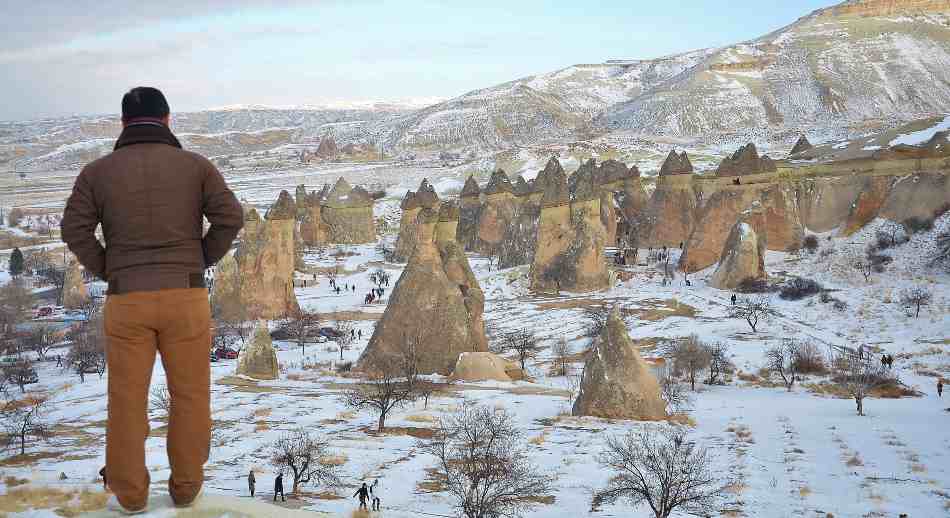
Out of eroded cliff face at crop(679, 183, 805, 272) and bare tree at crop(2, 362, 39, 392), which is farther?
eroded cliff face at crop(679, 183, 805, 272)

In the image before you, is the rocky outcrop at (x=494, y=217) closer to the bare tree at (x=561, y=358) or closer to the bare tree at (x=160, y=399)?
the bare tree at (x=561, y=358)

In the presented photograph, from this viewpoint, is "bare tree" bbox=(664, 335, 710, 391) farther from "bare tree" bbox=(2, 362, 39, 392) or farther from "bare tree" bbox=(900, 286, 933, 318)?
"bare tree" bbox=(2, 362, 39, 392)

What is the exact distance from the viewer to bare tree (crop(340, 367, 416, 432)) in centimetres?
1955

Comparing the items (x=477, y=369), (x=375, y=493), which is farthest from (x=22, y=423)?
(x=477, y=369)

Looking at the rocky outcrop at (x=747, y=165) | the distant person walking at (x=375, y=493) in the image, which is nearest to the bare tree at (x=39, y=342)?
the distant person walking at (x=375, y=493)

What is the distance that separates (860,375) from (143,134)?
21.2 meters

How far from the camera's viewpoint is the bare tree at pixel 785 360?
24.4m

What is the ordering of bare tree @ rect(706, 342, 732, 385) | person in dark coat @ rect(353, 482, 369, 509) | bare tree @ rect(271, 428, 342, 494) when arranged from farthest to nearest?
bare tree @ rect(706, 342, 732, 385)
bare tree @ rect(271, 428, 342, 494)
person in dark coat @ rect(353, 482, 369, 509)

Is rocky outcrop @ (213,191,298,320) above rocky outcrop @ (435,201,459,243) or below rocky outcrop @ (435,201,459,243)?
below

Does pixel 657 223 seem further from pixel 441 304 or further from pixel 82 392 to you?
pixel 82 392

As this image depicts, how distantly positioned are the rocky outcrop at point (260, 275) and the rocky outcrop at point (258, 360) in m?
10.9

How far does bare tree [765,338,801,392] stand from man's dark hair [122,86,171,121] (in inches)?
902

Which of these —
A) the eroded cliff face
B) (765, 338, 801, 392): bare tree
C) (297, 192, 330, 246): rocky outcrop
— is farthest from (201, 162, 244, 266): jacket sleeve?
(297, 192, 330, 246): rocky outcrop

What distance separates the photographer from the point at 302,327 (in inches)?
1313
